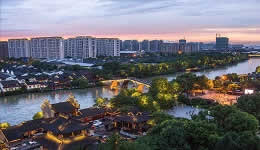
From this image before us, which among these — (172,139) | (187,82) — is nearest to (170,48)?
(187,82)

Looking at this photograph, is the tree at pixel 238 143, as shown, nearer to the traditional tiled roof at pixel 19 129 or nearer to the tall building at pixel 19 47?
the traditional tiled roof at pixel 19 129

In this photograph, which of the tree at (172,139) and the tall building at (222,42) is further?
the tall building at (222,42)

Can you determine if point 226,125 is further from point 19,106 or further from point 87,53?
point 87,53

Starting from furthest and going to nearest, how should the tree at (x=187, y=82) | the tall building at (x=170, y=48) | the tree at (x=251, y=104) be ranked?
1. the tall building at (x=170, y=48)
2. the tree at (x=187, y=82)
3. the tree at (x=251, y=104)

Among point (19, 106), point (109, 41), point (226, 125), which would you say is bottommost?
point (19, 106)

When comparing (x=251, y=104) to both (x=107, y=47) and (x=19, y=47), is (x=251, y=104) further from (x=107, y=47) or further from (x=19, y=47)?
(x=19, y=47)

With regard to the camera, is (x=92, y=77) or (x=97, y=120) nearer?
(x=97, y=120)

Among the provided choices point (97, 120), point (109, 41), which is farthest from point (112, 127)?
point (109, 41)

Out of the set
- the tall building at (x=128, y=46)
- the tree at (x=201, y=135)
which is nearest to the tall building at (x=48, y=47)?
the tall building at (x=128, y=46)
